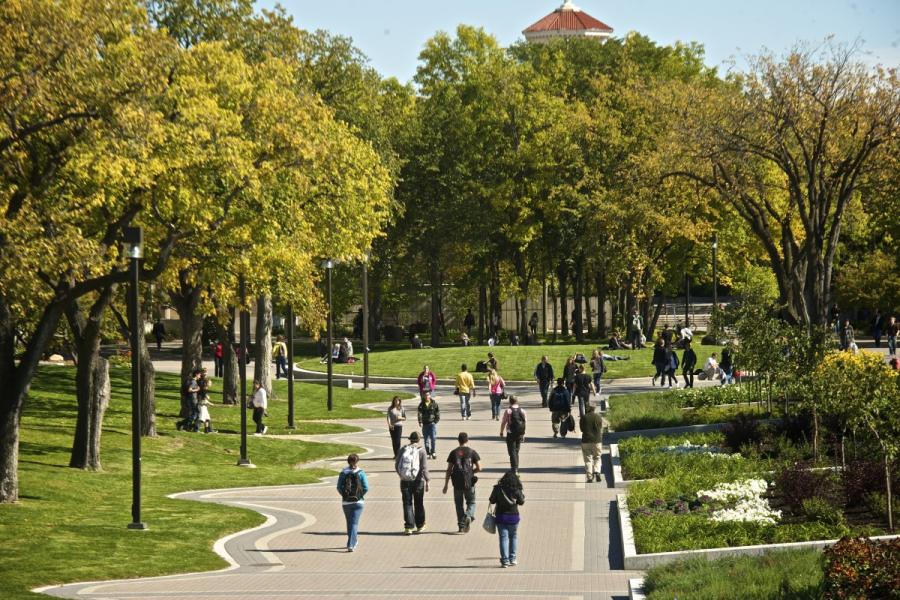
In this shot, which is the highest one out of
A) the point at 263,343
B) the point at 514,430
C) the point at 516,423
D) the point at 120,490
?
the point at 263,343

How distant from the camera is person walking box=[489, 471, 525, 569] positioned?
19266 millimetres

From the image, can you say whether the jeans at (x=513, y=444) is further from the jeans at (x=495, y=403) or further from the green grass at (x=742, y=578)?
the jeans at (x=495, y=403)

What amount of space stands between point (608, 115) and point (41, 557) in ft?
175

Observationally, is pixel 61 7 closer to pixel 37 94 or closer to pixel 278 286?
pixel 37 94

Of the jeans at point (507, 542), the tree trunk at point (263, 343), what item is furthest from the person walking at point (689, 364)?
the jeans at point (507, 542)

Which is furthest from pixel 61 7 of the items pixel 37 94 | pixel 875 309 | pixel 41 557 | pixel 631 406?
pixel 875 309

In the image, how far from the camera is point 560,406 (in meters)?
36.1

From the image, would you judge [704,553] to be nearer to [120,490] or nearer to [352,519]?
[352,519]

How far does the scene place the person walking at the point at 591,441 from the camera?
1094 inches

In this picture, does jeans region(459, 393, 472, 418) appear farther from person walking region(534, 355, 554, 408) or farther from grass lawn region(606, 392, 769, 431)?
grass lawn region(606, 392, 769, 431)

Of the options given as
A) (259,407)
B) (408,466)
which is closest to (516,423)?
(408,466)

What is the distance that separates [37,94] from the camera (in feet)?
72.0

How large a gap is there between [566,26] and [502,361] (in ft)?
301

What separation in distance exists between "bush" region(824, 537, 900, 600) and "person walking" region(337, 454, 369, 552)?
8239 mm
